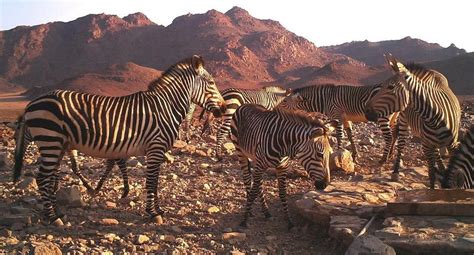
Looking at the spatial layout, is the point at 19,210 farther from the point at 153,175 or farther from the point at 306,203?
the point at 306,203

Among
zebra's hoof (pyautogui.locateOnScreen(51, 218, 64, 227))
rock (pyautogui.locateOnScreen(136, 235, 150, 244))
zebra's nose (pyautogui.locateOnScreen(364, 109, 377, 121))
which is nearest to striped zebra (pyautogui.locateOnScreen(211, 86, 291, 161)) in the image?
zebra's nose (pyautogui.locateOnScreen(364, 109, 377, 121))

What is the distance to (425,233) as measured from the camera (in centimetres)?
572

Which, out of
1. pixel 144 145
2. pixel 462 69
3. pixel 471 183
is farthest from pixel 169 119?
pixel 462 69

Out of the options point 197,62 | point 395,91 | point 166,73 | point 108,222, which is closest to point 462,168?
point 395,91


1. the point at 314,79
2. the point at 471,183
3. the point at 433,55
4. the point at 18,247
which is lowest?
the point at 18,247

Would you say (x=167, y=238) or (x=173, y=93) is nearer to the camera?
(x=167, y=238)

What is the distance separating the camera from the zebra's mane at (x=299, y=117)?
24.3ft

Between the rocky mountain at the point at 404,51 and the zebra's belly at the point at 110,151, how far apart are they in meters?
81.9

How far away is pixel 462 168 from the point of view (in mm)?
7508

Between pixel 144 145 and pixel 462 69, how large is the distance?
184ft

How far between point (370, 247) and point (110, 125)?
4472 millimetres

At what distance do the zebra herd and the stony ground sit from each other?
1.19 feet

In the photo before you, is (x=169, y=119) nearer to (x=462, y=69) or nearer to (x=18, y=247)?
(x=18, y=247)

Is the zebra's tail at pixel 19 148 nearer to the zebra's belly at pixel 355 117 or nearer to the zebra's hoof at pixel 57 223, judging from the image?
the zebra's hoof at pixel 57 223
